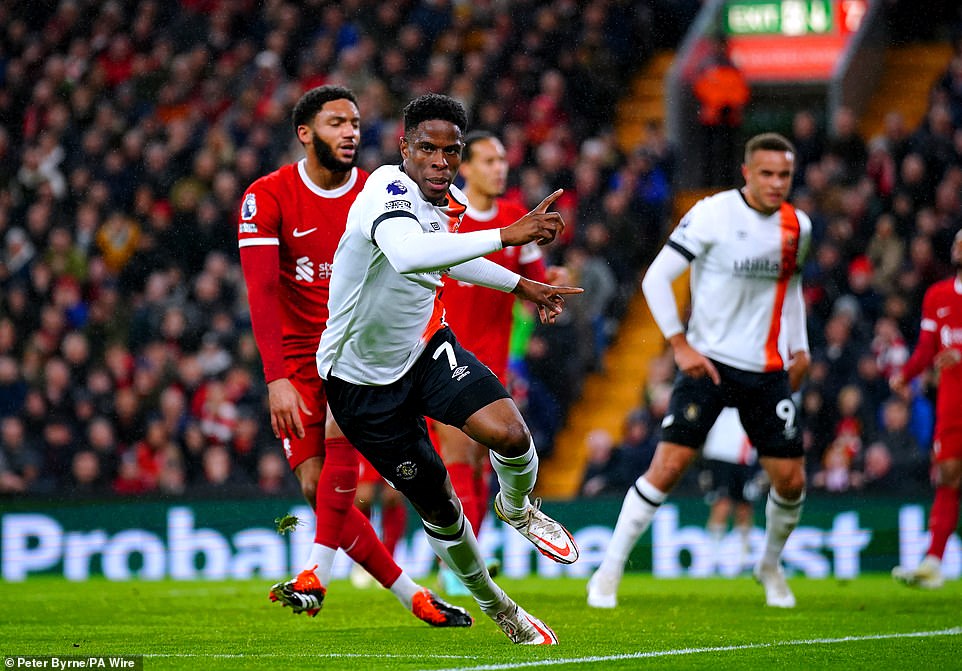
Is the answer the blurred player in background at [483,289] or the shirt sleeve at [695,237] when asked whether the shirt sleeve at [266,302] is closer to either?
the blurred player in background at [483,289]

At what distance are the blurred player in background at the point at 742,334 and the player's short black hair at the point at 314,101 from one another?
84.1 inches

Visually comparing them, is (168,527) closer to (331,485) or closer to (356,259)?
(331,485)

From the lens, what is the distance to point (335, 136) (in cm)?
780

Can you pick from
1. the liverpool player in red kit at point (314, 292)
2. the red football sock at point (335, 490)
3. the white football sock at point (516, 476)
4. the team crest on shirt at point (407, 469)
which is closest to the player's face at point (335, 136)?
the liverpool player in red kit at point (314, 292)

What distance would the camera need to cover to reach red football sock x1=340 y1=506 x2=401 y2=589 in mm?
7852

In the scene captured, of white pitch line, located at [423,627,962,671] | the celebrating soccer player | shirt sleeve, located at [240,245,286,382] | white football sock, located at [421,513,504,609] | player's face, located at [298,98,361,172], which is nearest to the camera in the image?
white pitch line, located at [423,627,962,671]

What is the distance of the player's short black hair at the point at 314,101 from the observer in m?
7.89

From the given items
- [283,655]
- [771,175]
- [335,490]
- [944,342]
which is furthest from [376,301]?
[944,342]

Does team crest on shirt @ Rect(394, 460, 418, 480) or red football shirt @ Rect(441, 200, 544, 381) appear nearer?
team crest on shirt @ Rect(394, 460, 418, 480)

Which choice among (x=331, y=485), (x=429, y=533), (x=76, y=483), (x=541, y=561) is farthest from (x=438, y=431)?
(x=76, y=483)

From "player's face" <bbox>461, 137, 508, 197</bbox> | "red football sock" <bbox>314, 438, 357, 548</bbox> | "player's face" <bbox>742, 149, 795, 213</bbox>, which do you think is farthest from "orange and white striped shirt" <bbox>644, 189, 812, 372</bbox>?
"red football sock" <bbox>314, 438, 357, 548</bbox>

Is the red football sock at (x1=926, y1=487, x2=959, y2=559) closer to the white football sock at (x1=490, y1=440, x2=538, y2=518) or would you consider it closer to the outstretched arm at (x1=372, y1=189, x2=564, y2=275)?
the white football sock at (x1=490, y1=440, x2=538, y2=518)

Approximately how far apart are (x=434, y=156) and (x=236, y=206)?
39.5ft

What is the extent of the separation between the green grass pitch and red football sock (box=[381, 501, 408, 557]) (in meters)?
0.45
